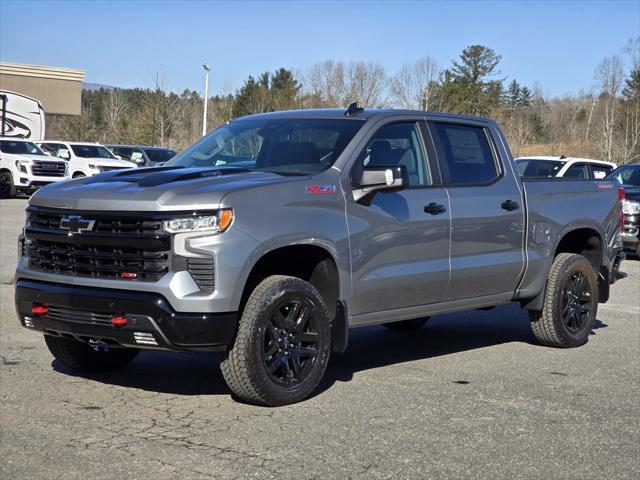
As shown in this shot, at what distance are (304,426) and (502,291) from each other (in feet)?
9.00

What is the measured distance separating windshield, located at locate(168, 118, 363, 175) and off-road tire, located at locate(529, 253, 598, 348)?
247cm

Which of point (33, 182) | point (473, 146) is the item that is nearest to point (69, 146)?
point (33, 182)

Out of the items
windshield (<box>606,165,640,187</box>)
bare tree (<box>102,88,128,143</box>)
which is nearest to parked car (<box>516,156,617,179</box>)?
windshield (<box>606,165,640,187</box>)

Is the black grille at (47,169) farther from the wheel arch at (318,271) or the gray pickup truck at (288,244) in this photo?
the wheel arch at (318,271)

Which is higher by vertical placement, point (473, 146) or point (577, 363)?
point (473, 146)


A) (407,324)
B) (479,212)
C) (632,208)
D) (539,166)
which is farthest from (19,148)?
(479,212)

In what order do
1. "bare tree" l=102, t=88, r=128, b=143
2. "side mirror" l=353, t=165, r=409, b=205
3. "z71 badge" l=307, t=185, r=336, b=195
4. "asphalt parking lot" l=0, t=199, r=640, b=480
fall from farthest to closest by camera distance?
"bare tree" l=102, t=88, r=128, b=143 < "side mirror" l=353, t=165, r=409, b=205 < "z71 badge" l=307, t=185, r=336, b=195 < "asphalt parking lot" l=0, t=199, r=640, b=480

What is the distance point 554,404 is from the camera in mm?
6328

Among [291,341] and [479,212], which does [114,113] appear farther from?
[291,341]

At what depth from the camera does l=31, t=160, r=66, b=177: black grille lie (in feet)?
94.7

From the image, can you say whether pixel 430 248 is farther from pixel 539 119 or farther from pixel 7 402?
pixel 539 119

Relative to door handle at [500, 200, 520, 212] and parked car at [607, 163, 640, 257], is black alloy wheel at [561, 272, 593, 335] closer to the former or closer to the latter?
door handle at [500, 200, 520, 212]

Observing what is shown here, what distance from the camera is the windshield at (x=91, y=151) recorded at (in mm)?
33438

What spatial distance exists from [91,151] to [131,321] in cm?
2934
